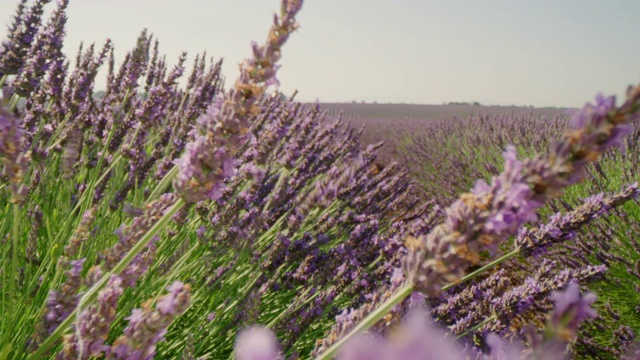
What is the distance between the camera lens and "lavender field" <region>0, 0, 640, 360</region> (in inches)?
25.1

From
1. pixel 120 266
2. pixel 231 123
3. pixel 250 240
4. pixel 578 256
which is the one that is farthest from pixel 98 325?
pixel 578 256

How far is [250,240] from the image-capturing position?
2189 millimetres

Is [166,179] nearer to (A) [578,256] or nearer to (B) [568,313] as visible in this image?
(B) [568,313]

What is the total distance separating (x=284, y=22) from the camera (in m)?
0.86

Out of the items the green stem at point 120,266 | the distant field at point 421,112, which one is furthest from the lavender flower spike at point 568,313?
the distant field at point 421,112

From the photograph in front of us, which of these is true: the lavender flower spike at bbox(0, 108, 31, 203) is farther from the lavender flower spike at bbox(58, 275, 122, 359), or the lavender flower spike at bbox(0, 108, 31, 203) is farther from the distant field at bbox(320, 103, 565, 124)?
the distant field at bbox(320, 103, 565, 124)

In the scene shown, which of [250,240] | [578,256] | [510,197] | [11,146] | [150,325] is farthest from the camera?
[578,256]

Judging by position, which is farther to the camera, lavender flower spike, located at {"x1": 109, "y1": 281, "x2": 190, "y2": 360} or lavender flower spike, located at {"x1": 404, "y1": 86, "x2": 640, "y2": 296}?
lavender flower spike, located at {"x1": 109, "y1": 281, "x2": 190, "y2": 360}

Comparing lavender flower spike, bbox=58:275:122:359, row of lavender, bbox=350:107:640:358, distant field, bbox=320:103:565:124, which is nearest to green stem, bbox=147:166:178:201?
lavender flower spike, bbox=58:275:122:359

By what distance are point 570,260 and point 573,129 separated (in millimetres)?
2831

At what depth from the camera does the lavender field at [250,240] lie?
2.10 feet

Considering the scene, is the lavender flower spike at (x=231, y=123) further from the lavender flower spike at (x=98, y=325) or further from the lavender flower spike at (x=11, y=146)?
the lavender flower spike at (x=11, y=146)

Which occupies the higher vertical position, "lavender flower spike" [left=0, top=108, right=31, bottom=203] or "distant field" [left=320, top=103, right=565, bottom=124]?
"lavender flower spike" [left=0, top=108, right=31, bottom=203]

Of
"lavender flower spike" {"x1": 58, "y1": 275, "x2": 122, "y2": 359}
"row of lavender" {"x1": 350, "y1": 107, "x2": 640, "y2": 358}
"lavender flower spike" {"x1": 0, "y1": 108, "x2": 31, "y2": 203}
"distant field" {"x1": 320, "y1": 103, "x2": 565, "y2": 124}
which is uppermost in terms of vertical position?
"lavender flower spike" {"x1": 0, "y1": 108, "x2": 31, "y2": 203}
